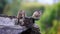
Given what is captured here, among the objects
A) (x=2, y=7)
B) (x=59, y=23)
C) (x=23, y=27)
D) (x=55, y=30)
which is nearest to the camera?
(x=23, y=27)

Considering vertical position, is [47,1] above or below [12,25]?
above

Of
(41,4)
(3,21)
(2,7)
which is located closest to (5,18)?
(3,21)

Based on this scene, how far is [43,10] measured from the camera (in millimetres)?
1352

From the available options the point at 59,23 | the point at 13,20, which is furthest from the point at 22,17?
the point at 59,23

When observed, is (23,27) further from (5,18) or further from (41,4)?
(41,4)

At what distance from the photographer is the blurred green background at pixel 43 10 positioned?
3.96 feet

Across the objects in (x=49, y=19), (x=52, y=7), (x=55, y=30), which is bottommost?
(x=55, y=30)

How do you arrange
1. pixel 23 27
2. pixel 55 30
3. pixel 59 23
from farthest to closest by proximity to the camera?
pixel 59 23, pixel 55 30, pixel 23 27

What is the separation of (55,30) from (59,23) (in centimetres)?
14

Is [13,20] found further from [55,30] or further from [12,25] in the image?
[55,30]

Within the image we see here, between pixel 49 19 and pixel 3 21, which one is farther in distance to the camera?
pixel 49 19

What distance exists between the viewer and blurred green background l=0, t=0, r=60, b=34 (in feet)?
3.96

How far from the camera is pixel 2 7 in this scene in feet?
3.94

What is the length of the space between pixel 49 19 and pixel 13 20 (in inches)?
25.1
